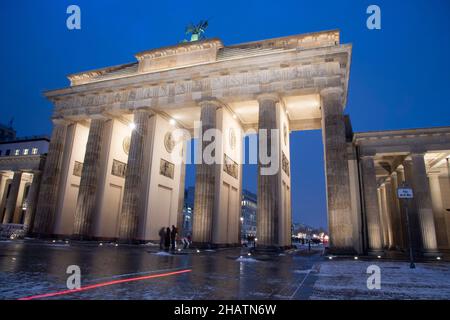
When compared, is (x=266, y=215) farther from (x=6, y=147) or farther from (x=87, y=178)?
(x=6, y=147)

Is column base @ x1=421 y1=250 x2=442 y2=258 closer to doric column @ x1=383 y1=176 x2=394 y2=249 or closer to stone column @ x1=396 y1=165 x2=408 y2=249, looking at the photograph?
stone column @ x1=396 y1=165 x2=408 y2=249

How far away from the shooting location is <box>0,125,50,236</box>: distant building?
95.9ft

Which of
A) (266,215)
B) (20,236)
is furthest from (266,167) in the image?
(20,236)

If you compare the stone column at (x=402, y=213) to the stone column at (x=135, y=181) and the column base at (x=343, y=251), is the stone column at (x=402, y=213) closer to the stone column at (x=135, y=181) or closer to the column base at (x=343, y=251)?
the column base at (x=343, y=251)

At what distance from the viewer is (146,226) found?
81.2 feet

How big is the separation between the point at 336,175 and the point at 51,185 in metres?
25.1

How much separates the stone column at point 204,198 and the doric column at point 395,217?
1795cm

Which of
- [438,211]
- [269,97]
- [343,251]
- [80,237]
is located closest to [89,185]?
[80,237]

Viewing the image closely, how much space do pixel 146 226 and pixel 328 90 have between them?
1804 centimetres

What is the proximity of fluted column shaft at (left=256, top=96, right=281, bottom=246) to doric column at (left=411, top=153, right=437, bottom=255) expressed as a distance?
10063mm

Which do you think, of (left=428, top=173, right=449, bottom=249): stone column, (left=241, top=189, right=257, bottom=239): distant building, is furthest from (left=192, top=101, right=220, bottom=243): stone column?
(left=241, top=189, right=257, bottom=239): distant building

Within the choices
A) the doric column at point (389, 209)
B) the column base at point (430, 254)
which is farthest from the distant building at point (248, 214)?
the column base at point (430, 254)

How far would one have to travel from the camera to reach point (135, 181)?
79.3 feet

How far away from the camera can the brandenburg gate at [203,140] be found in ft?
68.1
